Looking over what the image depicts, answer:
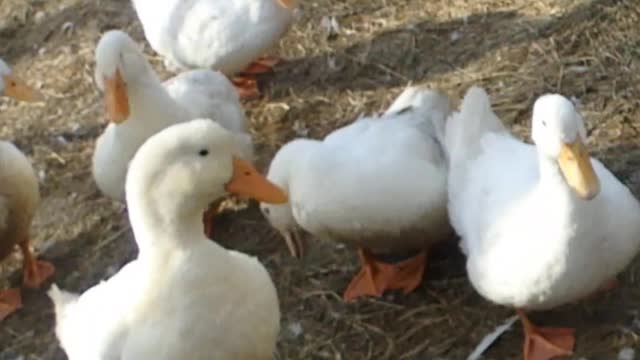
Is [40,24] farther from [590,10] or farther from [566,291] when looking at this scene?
[566,291]

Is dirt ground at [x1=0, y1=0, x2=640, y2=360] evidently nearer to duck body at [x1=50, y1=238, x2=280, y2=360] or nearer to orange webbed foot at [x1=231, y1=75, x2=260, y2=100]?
orange webbed foot at [x1=231, y1=75, x2=260, y2=100]

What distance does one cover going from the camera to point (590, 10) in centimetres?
517

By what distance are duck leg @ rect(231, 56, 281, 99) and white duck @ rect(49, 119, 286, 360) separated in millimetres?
1858

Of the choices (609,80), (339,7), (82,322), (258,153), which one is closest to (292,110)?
(258,153)

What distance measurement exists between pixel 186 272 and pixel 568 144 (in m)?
1.11

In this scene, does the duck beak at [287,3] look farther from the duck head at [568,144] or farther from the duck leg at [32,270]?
the duck head at [568,144]

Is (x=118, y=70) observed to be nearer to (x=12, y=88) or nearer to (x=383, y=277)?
(x=12, y=88)

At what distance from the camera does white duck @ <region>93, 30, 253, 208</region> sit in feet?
14.4

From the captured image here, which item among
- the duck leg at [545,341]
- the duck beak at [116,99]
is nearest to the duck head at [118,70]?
the duck beak at [116,99]

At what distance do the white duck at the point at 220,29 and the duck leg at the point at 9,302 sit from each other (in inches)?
47.9

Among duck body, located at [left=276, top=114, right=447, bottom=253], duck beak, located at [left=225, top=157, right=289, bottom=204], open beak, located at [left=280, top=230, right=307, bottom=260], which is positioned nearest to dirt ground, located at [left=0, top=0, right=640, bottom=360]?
open beak, located at [left=280, top=230, right=307, bottom=260]

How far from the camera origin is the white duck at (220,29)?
16.5ft

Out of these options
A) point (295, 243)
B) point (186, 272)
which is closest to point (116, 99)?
point (295, 243)

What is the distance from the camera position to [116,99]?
14.4 feet
